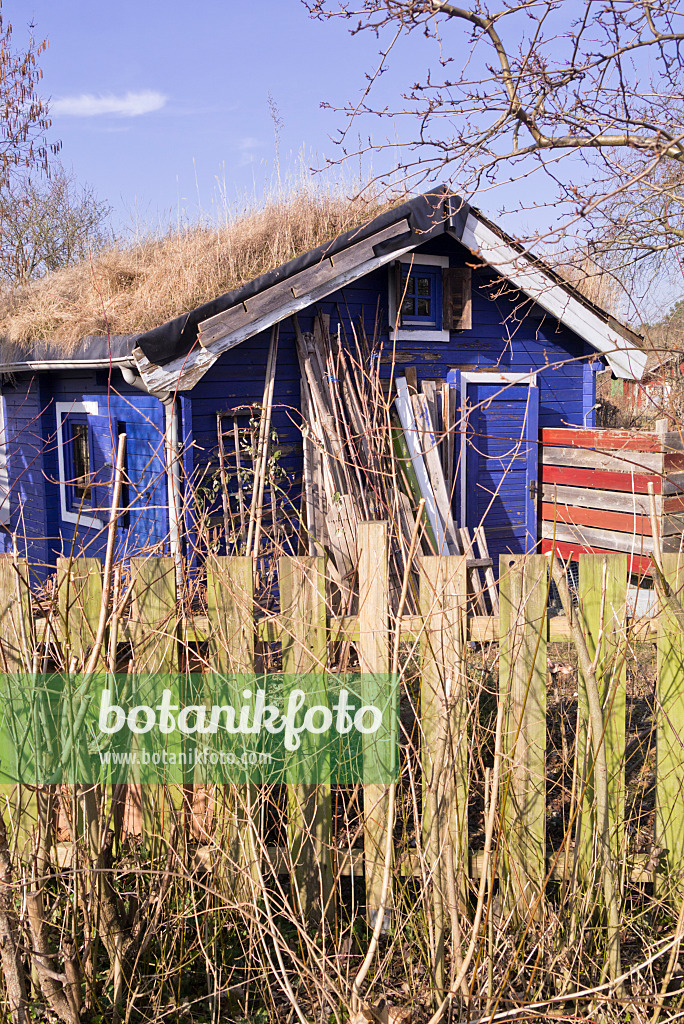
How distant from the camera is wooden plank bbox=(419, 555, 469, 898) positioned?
9.05 ft

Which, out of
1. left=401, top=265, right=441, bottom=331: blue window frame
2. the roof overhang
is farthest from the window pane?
left=401, top=265, right=441, bottom=331: blue window frame

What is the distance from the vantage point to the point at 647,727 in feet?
16.6

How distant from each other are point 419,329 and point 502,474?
1.98 meters

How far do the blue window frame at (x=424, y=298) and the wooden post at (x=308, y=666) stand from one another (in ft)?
20.7

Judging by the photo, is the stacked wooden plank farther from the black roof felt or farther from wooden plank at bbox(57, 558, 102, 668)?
wooden plank at bbox(57, 558, 102, 668)

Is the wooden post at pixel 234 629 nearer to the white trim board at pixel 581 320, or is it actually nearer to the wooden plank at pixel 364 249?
the wooden plank at pixel 364 249

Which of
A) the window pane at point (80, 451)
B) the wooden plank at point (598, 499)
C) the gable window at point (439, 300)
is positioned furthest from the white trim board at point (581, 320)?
the window pane at point (80, 451)

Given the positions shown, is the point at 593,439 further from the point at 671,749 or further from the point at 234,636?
the point at 234,636

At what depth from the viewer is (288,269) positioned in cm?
703

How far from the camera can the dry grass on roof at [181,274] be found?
8297mm

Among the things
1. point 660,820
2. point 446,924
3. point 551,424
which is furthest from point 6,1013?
point 551,424

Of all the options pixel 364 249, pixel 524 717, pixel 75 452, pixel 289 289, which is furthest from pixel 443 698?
pixel 75 452

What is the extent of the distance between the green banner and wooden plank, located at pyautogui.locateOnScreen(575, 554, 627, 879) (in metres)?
0.73

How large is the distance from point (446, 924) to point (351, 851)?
0.41 metres
